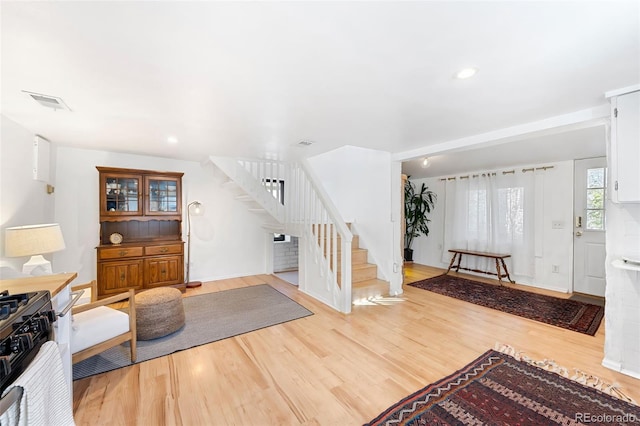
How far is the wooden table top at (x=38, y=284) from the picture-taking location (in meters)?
1.44

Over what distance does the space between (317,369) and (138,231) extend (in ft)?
12.1

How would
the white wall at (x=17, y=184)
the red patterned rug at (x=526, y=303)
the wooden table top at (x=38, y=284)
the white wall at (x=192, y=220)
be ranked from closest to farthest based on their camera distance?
the wooden table top at (x=38, y=284), the white wall at (x=17, y=184), the red patterned rug at (x=526, y=303), the white wall at (x=192, y=220)

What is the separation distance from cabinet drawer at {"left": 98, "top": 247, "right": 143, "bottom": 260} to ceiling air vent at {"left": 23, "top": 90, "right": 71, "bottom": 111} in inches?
81.3

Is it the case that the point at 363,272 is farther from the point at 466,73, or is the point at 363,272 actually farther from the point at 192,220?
the point at 192,220

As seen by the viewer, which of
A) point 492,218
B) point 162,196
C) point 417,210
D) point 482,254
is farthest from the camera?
point 417,210

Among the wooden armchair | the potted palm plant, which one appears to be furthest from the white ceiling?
the potted palm plant

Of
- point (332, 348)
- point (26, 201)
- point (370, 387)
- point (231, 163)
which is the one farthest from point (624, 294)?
point (26, 201)

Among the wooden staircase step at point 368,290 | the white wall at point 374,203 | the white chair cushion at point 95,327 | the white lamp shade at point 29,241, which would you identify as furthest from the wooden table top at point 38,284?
the white wall at point 374,203

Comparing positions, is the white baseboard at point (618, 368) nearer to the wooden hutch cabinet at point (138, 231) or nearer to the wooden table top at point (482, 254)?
the wooden table top at point (482, 254)

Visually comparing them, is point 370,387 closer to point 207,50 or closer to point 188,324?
point 188,324

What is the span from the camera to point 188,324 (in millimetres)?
2906

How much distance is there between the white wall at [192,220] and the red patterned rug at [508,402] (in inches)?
155

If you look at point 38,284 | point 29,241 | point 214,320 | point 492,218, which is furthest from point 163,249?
point 492,218

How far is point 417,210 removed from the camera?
6.00 metres
